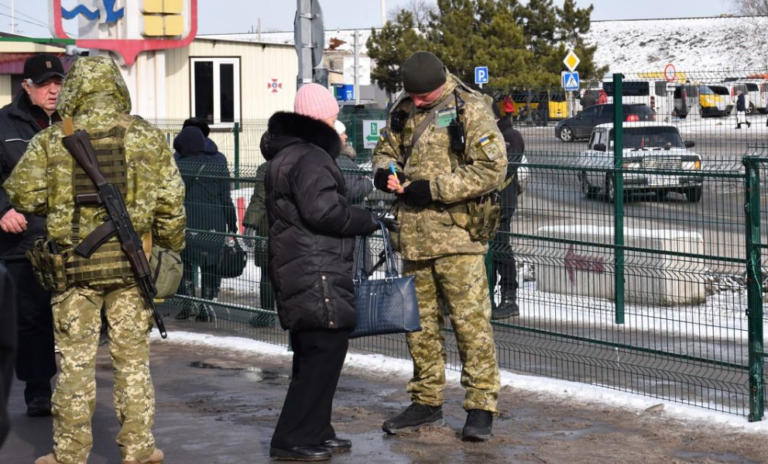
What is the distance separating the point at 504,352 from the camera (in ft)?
27.3

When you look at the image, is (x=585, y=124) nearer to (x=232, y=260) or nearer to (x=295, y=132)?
(x=232, y=260)

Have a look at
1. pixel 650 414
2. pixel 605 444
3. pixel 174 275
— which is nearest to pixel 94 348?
pixel 174 275

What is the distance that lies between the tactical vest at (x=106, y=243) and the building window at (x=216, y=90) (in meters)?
21.4

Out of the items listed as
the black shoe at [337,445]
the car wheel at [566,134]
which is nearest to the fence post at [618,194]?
the car wheel at [566,134]

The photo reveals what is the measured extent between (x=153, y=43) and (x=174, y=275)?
1917 centimetres

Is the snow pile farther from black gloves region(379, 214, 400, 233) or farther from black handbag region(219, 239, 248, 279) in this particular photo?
black gloves region(379, 214, 400, 233)

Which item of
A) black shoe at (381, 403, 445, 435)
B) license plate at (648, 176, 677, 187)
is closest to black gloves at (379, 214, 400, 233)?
black shoe at (381, 403, 445, 435)

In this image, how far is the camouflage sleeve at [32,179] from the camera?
518 cm

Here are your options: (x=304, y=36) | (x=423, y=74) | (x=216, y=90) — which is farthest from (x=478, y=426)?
(x=216, y=90)

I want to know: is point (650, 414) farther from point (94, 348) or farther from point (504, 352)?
point (94, 348)

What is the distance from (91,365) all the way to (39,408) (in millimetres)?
1669

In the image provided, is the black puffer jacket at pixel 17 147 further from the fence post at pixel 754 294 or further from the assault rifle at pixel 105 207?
the fence post at pixel 754 294

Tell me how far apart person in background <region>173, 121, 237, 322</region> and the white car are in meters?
3.09

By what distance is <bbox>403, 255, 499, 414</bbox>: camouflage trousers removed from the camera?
5934mm
